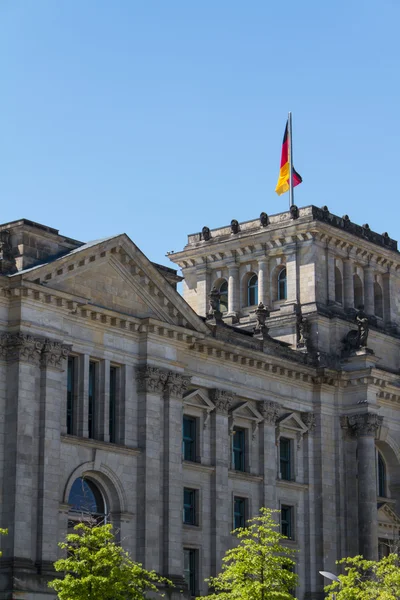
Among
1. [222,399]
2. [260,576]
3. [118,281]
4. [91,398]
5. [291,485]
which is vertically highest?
[118,281]

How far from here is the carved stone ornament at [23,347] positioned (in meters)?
55.3

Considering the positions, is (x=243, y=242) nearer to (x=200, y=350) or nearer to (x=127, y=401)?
(x=200, y=350)

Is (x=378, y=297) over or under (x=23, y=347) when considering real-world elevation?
over

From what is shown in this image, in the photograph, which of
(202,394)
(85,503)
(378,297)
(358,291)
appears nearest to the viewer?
(85,503)

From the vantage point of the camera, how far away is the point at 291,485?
70875 mm

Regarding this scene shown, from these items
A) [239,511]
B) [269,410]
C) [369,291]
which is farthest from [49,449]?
[369,291]

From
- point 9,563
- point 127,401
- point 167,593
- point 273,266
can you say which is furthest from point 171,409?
point 273,266

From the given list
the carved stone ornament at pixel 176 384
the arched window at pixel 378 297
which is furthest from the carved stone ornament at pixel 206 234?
the carved stone ornament at pixel 176 384

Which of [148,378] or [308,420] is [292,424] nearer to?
[308,420]

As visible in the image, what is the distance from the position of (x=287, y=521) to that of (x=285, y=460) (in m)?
2.98

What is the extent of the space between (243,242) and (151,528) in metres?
22.9

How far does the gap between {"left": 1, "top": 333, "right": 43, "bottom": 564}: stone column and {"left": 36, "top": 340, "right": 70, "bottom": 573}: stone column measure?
0.23 meters

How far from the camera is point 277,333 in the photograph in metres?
75.6

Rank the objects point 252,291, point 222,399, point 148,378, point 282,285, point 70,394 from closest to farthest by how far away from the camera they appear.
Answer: point 70,394, point 148,378, point 222,399, point 282,285, point 252,291
